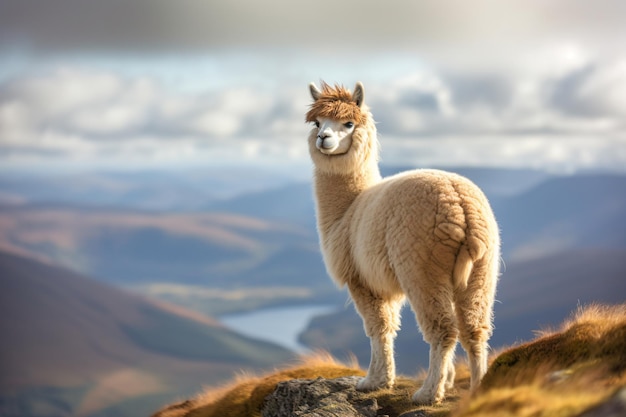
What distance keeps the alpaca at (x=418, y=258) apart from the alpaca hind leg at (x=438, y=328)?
0.05 ft

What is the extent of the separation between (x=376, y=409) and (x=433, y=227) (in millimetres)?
3134

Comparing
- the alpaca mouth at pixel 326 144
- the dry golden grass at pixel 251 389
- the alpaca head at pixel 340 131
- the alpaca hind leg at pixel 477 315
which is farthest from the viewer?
the dry golden grass at pixel 251 389

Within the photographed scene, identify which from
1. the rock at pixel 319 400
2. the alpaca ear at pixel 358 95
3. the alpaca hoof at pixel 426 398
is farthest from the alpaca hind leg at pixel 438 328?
the alpaca ear at pixel 358 95

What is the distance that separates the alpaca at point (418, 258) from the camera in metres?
9.67

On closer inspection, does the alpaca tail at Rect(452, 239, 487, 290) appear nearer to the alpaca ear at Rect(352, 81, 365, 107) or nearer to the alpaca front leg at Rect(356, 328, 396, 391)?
the alpaca front leg at Rect(356, 328, 396, 391)

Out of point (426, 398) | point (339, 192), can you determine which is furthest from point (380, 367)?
point (339, 192)

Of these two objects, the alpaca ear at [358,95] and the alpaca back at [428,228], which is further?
the alpaca ear at [358,95]

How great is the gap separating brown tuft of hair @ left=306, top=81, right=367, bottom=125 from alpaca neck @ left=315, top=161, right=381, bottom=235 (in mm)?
992

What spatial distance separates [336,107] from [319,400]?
192 inches

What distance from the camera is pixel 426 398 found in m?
10.2

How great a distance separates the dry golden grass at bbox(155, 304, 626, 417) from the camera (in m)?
7.29

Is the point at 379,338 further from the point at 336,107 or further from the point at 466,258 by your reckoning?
the point at 336,107

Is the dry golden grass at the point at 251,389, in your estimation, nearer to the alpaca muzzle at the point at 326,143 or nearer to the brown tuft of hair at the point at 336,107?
the alpaca muzzle at the point at 326,143

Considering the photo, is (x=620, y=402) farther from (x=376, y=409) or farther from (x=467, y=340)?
(x=376, y=409)
